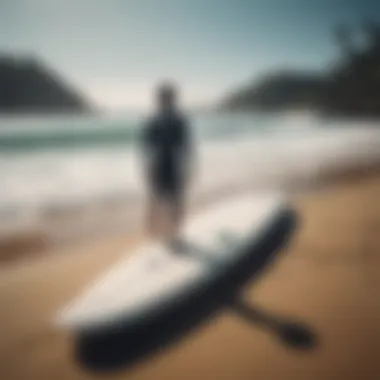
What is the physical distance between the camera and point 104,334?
1.33 m

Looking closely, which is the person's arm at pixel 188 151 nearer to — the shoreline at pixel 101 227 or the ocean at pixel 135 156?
the ocean at pixel 135 156

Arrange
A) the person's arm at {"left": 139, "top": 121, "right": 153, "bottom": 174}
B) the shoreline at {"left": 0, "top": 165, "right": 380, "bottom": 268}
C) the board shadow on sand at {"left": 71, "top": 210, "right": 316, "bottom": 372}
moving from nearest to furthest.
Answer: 1. the board shadow on sand at {"left": 71, "top": 210, "right": 316, "bottom": 372}
2. the person's arm at {"left": 139, "top": 121, "right": 153, "bottom": 174}
3. the shoreline at {"left": 0, "top": 165, "right": 380, "bottom": 268}

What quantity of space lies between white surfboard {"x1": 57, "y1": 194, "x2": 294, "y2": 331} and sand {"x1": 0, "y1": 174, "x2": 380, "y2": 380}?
0.08 m

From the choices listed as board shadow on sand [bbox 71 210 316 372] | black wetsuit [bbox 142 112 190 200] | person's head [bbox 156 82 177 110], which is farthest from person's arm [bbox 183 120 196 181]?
board shadow on sand [bbox 71 210 316 372]

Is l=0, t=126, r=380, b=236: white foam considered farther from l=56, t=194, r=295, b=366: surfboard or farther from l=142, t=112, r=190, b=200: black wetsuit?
l=56, t=194, r=295, b=366: surfboard

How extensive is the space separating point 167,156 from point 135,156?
14.2 inches

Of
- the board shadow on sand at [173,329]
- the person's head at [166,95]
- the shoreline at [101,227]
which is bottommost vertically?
the board shadow on sand at [173,329]

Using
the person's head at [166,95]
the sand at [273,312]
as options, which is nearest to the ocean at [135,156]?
the person's head at [166,95]

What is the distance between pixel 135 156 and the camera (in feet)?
6.48

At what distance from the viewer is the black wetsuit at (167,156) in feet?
5.24

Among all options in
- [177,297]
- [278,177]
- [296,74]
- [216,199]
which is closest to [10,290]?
[177,297]

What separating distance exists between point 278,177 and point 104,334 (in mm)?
920

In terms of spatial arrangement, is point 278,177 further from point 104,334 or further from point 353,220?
point 104,334

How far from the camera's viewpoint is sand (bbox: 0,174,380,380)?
134cm
